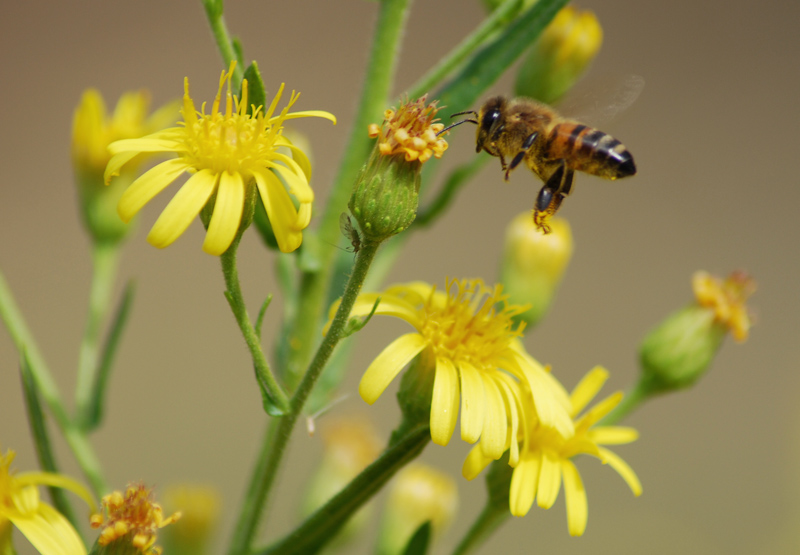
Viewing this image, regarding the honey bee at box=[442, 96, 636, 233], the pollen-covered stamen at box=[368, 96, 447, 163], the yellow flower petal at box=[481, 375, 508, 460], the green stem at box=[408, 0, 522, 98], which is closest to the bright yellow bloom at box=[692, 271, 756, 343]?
the honey bee at box=[442, 96, 636, 233]

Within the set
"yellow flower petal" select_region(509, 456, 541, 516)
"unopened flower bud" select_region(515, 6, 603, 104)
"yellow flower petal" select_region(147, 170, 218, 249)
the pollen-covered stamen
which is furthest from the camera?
"unopened flower bud" select_region(515, 6, 603, 104)

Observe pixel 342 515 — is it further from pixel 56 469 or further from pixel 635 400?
pixel 635 400

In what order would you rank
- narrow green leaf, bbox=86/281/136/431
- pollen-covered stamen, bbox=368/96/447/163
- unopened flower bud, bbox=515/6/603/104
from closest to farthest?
pollen-covered stamen, bbox=368/96/447/163, narrow green leaf, bbox=86/281/136/431, unopened flower bud, bbox=515/6/603/104

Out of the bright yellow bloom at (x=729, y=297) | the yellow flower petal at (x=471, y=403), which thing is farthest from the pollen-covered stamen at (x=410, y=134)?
the bright yellow bloom at (x=729, y=297)

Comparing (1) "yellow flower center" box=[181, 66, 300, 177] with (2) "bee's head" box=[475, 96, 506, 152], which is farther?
(2) "bee's head" box=[475, 96, 506, 152]

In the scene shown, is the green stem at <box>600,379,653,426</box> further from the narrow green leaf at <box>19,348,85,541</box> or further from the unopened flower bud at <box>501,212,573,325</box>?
the narrow green leaf at <box>19,348,85,541</box>

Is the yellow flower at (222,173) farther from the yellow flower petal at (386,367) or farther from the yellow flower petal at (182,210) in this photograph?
the yellow flower petal at (386,367)

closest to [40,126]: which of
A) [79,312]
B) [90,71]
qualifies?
[90,71]

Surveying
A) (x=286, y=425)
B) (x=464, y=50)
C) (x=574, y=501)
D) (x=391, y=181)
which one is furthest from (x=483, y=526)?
(x=464, y=50)

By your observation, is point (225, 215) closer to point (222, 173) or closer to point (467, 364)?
point (222, 173)
